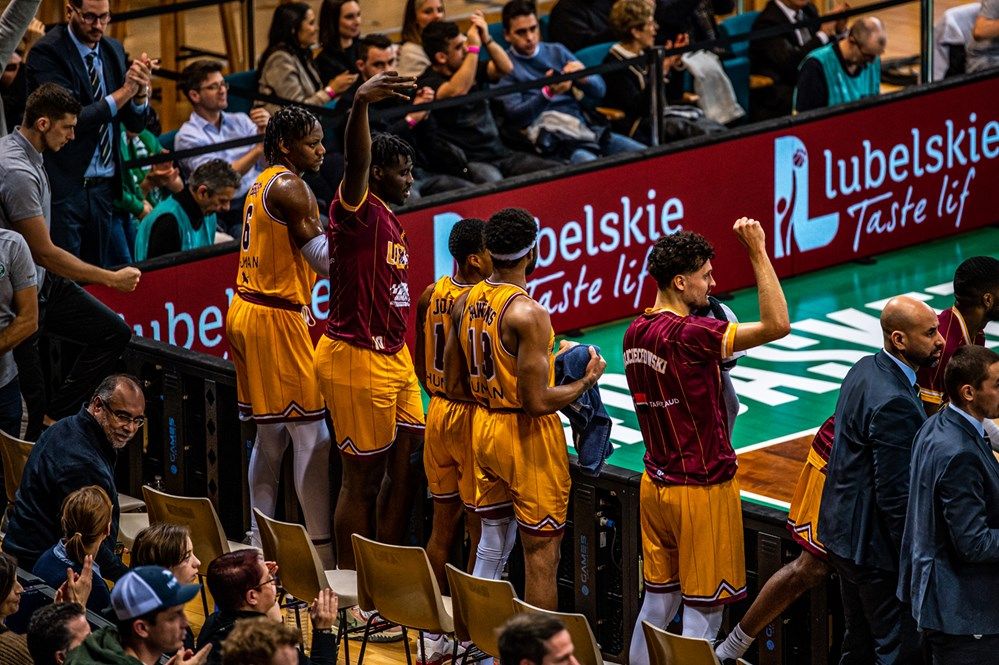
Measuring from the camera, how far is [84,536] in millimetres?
6637

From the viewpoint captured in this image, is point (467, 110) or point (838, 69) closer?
point (467, 110)

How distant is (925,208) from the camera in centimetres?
1447

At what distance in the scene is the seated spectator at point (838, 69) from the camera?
46.2ft

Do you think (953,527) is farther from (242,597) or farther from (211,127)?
(211,127)

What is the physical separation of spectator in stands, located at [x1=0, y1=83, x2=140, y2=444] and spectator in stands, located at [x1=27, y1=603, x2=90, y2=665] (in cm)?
310

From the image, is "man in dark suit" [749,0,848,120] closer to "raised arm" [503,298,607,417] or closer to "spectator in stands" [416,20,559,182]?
"spectator in stands" [416,20,559,182]

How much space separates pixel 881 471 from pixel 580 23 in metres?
9.05

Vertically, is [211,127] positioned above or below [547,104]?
above

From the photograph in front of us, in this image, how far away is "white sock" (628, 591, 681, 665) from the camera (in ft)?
22.5

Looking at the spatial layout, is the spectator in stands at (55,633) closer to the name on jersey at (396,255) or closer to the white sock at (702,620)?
the white sock at (702,620)

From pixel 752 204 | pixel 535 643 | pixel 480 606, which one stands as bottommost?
pixel 752 204

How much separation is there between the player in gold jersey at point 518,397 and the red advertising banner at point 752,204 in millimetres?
3720

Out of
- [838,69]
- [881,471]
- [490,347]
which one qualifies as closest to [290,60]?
[838,69]

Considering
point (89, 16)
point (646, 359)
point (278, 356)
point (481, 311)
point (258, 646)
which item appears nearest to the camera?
point (258, 646)
